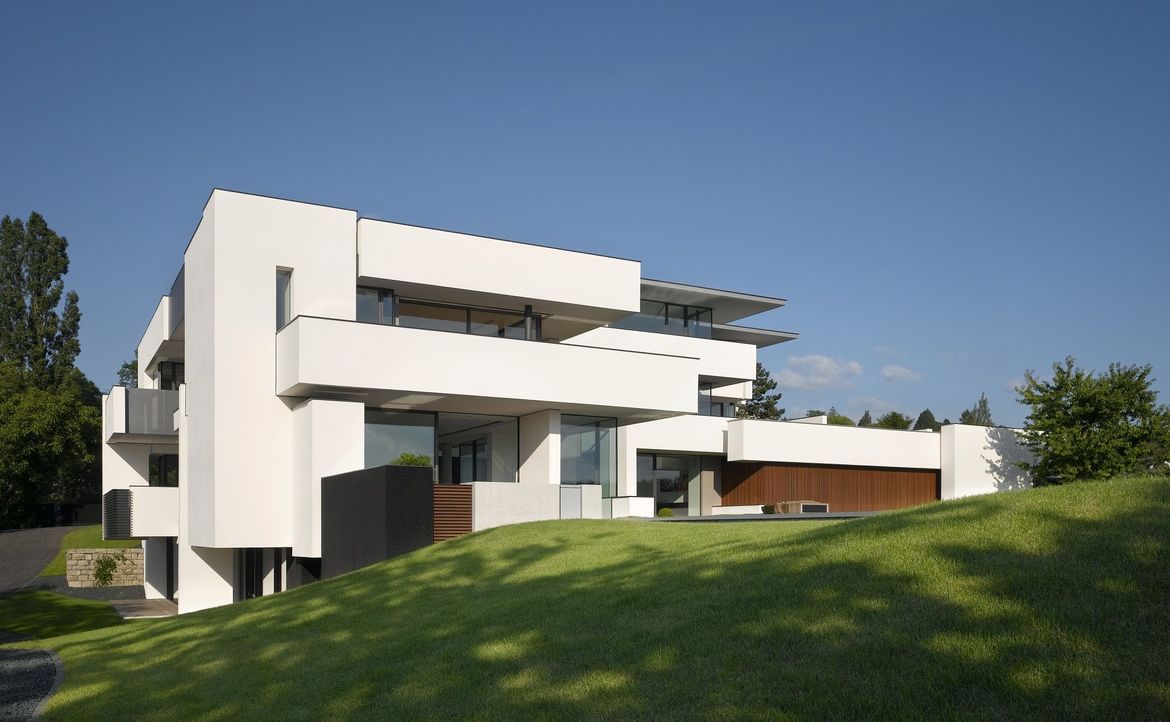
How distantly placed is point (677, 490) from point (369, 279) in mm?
19229

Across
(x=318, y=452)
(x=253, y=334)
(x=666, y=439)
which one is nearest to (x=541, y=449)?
(x=318, y=452)

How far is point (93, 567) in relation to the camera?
129 ft

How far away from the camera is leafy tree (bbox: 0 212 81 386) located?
195ft

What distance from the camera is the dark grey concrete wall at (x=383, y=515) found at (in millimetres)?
19812

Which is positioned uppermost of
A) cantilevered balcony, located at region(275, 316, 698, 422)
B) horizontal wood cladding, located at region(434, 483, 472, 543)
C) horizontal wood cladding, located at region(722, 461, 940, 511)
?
cantilevered balcony, located at region(275, 316, 698, 422)

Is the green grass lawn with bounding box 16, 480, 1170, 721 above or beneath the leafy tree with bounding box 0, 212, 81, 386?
beneath

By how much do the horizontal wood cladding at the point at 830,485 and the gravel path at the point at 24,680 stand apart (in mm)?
29119

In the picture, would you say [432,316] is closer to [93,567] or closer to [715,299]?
[715,299]

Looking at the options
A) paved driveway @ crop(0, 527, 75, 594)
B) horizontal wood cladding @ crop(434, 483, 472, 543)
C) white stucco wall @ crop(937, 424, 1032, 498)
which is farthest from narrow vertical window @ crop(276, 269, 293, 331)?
white stucco wall @ crop(937, 424, 1032, 498)

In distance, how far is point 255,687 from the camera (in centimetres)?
1038

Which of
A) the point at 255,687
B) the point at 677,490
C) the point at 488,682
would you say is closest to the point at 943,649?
the point at 488,682

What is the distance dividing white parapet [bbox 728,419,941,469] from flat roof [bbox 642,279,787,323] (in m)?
5.09

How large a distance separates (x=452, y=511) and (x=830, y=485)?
2367 centimetres

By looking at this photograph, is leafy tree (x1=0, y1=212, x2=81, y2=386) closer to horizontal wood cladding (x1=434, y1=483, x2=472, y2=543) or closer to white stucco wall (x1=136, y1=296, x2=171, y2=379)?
white stucco wall (x1=136, y1=296, x2=171, y2=379)
